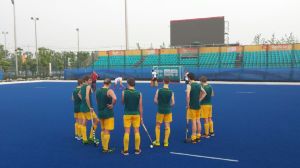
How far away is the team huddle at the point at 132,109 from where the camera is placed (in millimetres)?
8133

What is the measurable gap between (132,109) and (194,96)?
7.19 feet

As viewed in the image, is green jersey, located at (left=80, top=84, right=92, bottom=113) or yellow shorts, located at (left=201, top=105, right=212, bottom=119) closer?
green jersey, located at (left=80, top=84, right=92, bottom=113)

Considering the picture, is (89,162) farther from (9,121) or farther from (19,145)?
(9,121)

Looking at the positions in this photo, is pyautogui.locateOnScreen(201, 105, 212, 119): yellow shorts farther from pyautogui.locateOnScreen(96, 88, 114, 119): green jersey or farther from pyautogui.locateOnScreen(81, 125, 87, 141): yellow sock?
pyautogui.locateOnScreen(81, 125, 87, 141): yellow sock

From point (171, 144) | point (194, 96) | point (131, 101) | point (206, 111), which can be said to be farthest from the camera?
point (206, 111)

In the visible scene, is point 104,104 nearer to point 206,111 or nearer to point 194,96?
point 194,96

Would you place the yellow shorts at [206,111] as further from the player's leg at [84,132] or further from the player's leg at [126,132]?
the player's leg at [84,132]

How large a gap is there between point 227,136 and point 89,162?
186 inches

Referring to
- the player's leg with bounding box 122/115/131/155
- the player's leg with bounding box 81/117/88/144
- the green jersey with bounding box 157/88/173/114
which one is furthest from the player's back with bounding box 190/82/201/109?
the player's leg with bounding box 81/117/88/144

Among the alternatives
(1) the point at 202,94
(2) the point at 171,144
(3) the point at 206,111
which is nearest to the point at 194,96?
(1) the point at 202,94

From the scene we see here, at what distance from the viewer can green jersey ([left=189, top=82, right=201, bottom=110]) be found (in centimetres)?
924

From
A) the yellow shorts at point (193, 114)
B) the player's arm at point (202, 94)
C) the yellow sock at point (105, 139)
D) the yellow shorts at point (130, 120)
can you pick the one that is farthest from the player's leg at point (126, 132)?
the player's arm at point (202, 94)

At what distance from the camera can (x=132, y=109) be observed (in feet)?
26.6

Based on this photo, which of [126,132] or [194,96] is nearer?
[126,132]
